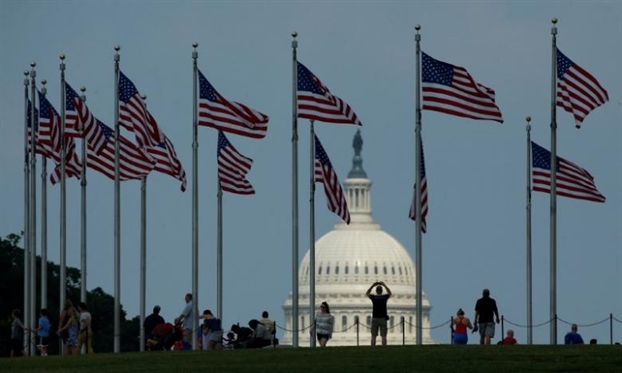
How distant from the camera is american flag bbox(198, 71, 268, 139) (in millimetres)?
84625

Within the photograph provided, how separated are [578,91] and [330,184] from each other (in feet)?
35.9

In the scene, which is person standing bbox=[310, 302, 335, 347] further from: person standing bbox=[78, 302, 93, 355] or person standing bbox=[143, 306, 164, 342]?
person standing bbox=[78, 302, 93, 355]

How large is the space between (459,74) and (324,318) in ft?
25.6

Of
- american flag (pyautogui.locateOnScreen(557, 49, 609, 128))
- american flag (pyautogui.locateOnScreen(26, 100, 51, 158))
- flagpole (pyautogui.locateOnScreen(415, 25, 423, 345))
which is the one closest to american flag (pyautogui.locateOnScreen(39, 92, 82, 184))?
american flag (pyautogui.locateOnScreen(26, 100, 51, 158))

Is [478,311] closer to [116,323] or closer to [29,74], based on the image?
[116,323]

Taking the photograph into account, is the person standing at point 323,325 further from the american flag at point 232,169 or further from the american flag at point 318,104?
the american flag at point 232,169

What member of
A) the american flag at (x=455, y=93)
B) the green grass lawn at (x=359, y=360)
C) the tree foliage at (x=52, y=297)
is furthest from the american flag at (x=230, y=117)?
the tree foliage at (x=52, y=297)

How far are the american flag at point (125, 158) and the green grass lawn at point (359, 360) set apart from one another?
50.0 feet

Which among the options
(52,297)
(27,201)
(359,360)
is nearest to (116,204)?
(27,201)

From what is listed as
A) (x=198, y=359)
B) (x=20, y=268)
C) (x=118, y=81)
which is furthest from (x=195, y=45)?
(x=20, y=268)

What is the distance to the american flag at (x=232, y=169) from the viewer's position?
89.2 m

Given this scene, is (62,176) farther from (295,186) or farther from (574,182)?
(574,182)

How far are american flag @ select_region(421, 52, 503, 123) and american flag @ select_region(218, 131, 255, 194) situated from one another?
9.32m

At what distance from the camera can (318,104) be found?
84.4m
